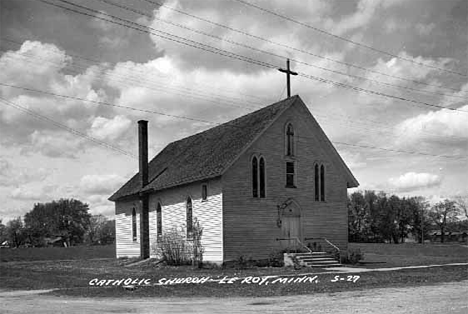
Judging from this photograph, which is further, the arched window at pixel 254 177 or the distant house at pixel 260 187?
the arched window at pixel 254 177

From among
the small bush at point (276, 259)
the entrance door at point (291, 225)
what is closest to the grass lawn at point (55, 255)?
the entrance door at point (291, 225)

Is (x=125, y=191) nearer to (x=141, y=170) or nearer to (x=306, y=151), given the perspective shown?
(x=141, y=170)

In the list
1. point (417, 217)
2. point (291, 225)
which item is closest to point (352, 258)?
point (291, 225)

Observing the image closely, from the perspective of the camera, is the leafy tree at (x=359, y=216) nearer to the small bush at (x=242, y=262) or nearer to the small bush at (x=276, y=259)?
the small bush at (x=276, y=259)

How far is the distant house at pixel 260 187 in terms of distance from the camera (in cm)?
3106

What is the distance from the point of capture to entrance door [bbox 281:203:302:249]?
3247 cm

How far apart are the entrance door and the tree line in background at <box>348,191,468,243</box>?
69.8 m

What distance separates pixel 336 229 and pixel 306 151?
196 inches

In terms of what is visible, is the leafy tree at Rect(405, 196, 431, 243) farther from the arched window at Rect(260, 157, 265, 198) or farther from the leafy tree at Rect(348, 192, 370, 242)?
the arched window at Rect(260, 157, 265, 198)

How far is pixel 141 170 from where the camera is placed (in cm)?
4012

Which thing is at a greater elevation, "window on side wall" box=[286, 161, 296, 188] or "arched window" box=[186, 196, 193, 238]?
"window on side wall" box=[286, 161, 296, 188]

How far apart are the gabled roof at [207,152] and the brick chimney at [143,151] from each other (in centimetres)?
58

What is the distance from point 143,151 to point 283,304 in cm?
2633

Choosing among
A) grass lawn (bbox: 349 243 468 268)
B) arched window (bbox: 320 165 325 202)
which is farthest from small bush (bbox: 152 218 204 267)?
grass lawn (bbox: 349 243 468 268)
